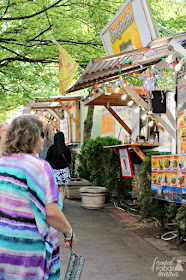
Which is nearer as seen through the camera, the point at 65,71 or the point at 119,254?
the point at 119,254

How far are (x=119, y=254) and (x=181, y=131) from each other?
2741mm

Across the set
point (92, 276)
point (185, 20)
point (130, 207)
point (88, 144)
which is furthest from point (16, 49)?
point (92, 276)

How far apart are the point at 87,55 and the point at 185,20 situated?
Result: 10.9 ft

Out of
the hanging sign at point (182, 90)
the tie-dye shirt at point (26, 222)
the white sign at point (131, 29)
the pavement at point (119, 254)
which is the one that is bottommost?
the pavement at point (119, 254)

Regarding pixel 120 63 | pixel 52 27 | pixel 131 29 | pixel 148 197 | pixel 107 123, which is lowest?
pixel 148 197

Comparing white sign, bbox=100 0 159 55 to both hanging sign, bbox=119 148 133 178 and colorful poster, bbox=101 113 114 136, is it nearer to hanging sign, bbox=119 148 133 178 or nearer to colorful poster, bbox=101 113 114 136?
hanging sign, bbox=119 148 133 178

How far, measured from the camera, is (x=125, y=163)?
391 inches

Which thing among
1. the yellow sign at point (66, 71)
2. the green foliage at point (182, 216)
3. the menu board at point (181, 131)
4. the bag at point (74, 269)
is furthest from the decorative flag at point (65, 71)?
the bag at point (74, 269)

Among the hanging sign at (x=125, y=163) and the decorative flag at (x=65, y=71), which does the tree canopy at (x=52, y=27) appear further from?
the hanging sign at (x=125, y=163)

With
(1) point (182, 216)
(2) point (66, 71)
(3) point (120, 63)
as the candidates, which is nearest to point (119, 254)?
(1) point (182, 216)

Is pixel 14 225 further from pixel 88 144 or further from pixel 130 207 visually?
pixel 88 144

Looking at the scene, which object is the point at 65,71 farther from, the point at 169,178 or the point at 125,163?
the point at 169,178

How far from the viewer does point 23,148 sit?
2.59 meters

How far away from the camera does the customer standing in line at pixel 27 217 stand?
7.91 ft
